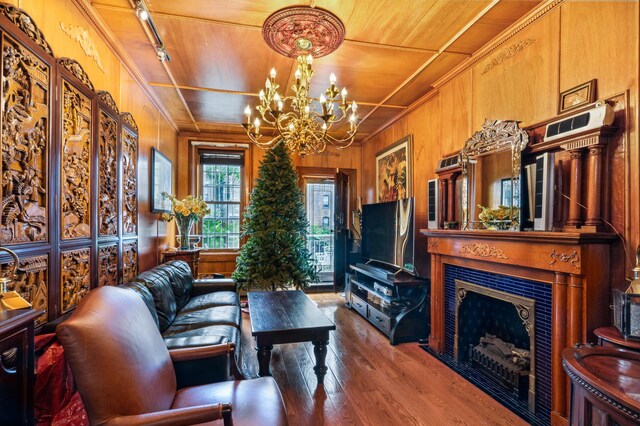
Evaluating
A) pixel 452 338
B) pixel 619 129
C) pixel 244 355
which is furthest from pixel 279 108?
→ pixel 452 338

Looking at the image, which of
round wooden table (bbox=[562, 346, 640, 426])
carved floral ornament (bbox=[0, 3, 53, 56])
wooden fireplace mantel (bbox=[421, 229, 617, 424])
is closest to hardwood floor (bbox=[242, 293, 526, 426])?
wooden fireplace mantel (bbox=[421, 229, 617, 424])

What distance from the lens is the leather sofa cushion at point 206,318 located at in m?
2.64

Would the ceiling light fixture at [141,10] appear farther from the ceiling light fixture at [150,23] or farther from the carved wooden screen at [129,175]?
the carved wooden screen at [129,175]

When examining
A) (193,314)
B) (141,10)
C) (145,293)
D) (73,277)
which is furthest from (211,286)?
(141,10)

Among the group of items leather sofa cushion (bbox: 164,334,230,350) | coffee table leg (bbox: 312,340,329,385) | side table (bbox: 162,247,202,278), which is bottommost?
coffee table leg (bbox: 312,340,329,385)

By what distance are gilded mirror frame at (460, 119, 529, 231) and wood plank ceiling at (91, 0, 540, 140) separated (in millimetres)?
780

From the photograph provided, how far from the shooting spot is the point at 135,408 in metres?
1.16

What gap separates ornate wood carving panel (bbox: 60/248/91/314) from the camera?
1.94 m

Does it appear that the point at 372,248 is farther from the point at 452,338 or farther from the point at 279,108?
the point at 279,108

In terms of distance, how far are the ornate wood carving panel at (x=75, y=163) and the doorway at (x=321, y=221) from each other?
13.3ft

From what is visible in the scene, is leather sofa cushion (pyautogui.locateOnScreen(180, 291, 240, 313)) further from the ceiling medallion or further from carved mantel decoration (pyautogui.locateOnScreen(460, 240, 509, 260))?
the ceiling medallion

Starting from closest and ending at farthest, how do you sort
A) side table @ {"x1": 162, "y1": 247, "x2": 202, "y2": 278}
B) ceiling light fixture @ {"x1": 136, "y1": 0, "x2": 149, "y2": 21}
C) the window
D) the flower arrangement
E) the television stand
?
ceiling light fixture @ {"x1": 136, "y1": 0, "x2": 149, "y2": 21} → the flower arrangement → the television stand → side table @ {"x1": 162, "y1": 247, "x2": 202, "y2": 278} → the window

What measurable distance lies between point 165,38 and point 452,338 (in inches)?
146

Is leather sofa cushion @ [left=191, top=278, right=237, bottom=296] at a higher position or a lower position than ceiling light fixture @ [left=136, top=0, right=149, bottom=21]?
lower
